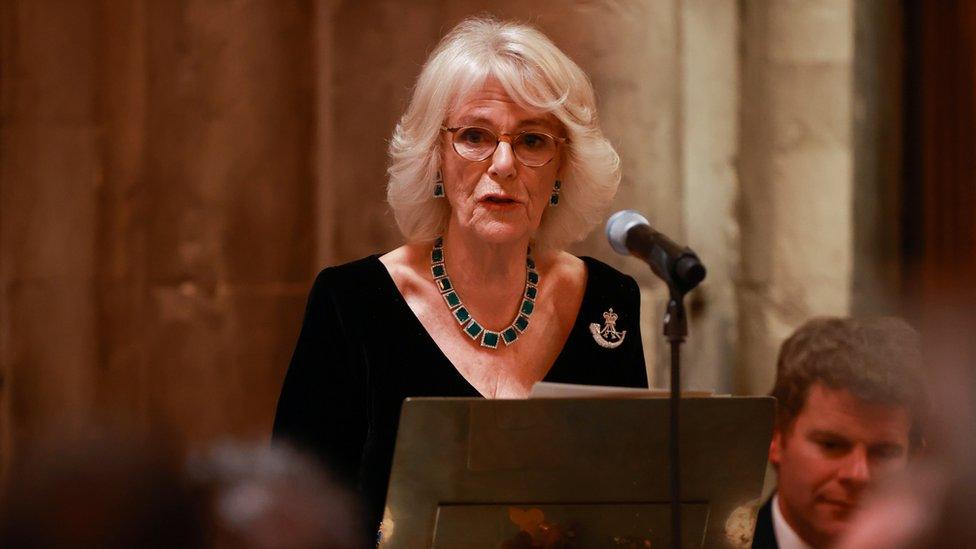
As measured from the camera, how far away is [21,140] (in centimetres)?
422

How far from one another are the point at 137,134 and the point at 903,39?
8.41 feet

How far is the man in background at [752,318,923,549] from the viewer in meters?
2.80

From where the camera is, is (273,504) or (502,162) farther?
(502,162)

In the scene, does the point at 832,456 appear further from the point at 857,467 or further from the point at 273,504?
the point at 273,504

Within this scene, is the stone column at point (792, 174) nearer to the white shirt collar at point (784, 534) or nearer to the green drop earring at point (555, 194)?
the white shirt collar at point (784, 534)

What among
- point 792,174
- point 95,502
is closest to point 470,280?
point 792,174

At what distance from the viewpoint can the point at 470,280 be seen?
9.16 ft

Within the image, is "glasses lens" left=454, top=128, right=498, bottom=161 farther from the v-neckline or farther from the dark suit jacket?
the dark suit jacket

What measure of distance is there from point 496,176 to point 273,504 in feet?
5.66

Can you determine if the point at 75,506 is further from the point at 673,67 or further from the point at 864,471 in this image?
the point at 673,67

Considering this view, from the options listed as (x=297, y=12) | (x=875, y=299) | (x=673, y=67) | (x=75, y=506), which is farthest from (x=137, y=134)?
(x=75, y=506)

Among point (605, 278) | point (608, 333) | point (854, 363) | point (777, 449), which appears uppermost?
point (605, 278)

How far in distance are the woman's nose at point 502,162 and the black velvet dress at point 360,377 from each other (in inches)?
13.6

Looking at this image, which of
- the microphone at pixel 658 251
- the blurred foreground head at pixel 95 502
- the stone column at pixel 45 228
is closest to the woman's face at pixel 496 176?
the microphone at pixel 658 251
